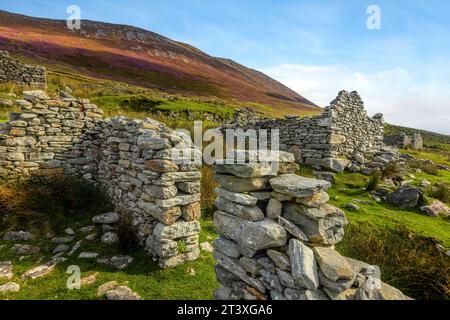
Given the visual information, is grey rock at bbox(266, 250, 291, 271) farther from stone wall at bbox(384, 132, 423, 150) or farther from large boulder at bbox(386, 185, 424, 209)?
stone wall at bbox(384, 132, 423, 150)

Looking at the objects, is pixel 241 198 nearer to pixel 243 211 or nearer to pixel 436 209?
pixel 243 211

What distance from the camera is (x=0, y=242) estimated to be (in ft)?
20.4

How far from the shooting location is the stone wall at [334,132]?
1282cm

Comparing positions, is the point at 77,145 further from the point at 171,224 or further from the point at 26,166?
the point at 171,224

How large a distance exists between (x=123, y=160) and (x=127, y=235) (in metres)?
2.08

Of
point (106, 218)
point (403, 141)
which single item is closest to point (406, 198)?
point (106, 218)

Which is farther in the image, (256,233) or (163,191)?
(163,191)

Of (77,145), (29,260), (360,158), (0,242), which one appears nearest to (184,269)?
(29,260)

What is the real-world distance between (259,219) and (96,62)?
40617 millimetres

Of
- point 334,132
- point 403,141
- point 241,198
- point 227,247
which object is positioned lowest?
point 227,247

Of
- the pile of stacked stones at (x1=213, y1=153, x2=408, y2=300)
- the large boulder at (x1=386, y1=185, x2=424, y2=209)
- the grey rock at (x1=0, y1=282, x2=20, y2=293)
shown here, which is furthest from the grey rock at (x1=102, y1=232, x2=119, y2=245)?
the large boulder at (x1=386, y1=185, x2=424, y2=209)

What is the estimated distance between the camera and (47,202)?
7.36 m

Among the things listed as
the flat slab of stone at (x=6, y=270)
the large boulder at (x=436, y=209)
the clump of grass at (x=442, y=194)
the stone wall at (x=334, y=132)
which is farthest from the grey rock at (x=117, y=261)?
the clump of grass at (x=442, y=194)

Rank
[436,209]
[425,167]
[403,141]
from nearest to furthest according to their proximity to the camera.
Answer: [436,209], [425,167], [403,141]
